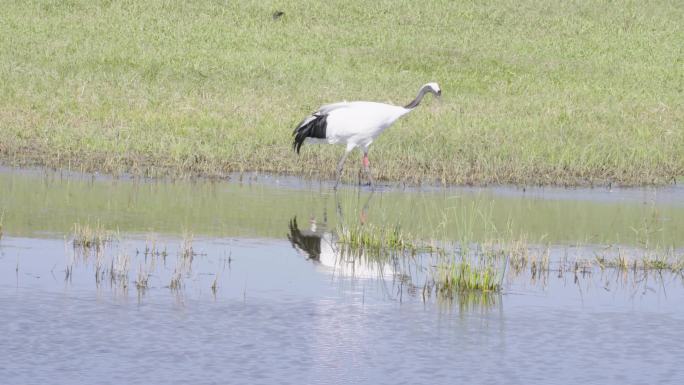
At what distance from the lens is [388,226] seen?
13461 millimetres

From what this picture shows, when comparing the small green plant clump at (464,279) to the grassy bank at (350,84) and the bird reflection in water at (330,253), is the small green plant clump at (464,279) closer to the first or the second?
the bird reflection in water at (330,253)

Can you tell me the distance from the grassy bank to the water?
162 inches

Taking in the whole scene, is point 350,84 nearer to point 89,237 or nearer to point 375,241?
point 375,241

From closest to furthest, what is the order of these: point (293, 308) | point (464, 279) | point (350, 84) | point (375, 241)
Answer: point (293, 308)
point (464, 279)
point (375, 241)
point (350, 84)

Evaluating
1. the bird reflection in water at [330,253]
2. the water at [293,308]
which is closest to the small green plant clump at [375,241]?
the bird reflection in water at [330,253]

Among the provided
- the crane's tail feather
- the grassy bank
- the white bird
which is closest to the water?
the white bird

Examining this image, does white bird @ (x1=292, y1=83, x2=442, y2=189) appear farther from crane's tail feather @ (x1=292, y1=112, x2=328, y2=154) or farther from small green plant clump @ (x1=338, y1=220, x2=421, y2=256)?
small green plant clump @ (x1=338, y1=220, x2=421, y2=256)

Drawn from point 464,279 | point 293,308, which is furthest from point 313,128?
point 293,308

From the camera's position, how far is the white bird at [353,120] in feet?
58.2

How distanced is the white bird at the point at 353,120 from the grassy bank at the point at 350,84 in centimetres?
109

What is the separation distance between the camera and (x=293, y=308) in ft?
32.9

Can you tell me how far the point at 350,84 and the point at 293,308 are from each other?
2002 cm

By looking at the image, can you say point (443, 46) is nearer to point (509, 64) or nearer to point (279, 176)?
point (509, 64)

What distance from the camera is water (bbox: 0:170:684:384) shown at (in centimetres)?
824
